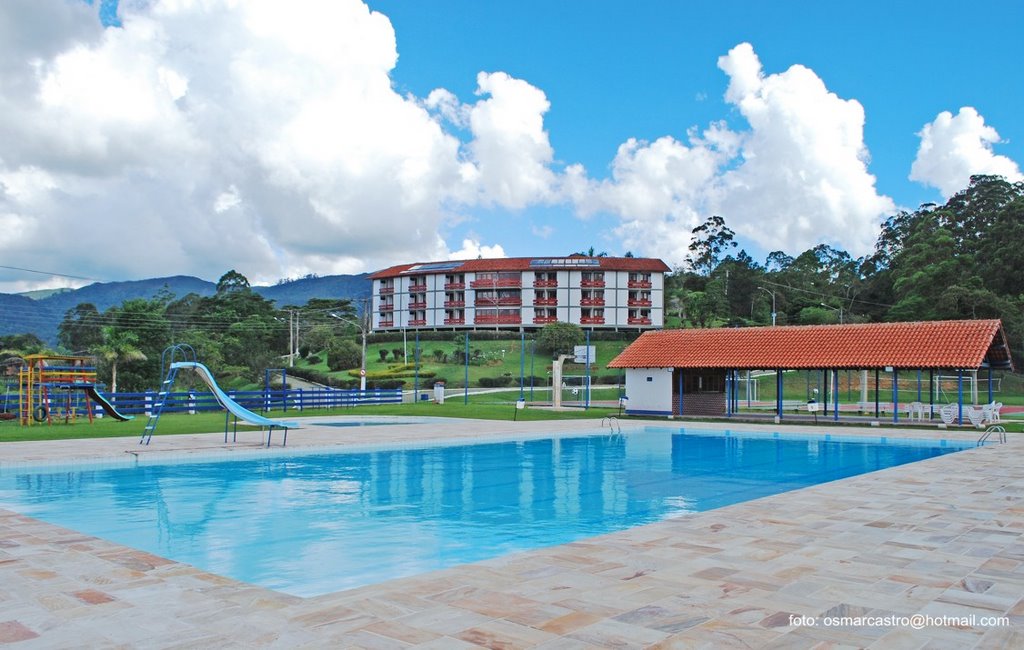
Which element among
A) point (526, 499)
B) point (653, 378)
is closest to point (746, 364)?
Result: point (653, 378)

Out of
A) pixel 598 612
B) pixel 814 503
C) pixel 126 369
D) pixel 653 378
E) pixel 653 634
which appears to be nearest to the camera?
pixel 653 634

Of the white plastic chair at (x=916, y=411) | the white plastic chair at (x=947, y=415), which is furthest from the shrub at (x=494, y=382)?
the white plastic chair at (x=947, y=415)

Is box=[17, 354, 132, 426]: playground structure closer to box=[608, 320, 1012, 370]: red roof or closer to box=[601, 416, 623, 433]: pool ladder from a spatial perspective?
box=[601, 416, 623, 433]: pool ladder

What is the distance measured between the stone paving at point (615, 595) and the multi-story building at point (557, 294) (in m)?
61.5

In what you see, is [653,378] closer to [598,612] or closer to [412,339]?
[598,612]

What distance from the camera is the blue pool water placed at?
766cm

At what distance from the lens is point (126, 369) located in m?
39.0

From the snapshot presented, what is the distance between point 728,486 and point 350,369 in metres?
47.4

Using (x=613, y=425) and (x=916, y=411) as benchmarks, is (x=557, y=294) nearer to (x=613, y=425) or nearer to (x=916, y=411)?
(x=916, y=411)

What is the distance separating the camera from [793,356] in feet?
86.9

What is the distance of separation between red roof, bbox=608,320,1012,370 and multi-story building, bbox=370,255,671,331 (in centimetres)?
3804

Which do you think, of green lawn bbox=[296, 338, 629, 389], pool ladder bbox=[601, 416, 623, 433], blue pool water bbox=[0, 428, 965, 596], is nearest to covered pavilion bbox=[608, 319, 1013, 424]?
pool ladder bbox=[601, 416, 623, 433]

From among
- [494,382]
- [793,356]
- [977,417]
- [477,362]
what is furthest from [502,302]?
[977,417]

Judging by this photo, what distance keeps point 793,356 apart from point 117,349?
3007cm
